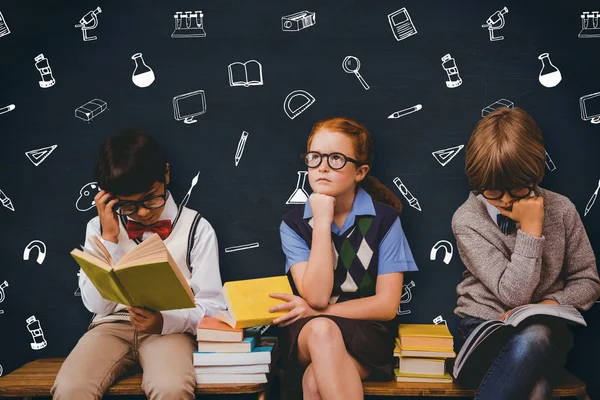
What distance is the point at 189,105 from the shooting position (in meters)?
2.66

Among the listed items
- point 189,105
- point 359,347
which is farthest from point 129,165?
point 359,347

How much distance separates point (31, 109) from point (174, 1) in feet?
2.76

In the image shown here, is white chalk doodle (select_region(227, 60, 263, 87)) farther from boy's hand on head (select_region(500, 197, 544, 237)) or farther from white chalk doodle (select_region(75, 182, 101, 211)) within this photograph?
boy's hand on head (select_region(500, 197, 544, 237))

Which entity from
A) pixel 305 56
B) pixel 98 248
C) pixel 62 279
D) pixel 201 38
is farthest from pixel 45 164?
pixel 305 56

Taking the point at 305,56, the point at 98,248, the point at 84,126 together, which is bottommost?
the point at 98,248

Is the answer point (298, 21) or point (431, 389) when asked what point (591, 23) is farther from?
point (431, 389)

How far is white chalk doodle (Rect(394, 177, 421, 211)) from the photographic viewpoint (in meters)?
2.63

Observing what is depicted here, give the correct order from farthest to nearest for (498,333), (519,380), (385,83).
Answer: (385,83), (498,333), (519,380)

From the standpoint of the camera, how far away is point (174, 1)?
2.63 m

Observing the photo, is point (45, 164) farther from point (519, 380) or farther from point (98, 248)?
point (519, 380)

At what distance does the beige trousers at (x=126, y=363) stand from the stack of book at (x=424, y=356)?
0.83 meters

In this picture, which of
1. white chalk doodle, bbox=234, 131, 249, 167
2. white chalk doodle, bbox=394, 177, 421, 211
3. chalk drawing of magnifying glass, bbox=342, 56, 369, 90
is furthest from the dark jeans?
white chalk doodle, bbox=234, 131, 249, 167

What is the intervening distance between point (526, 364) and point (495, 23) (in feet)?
4.83

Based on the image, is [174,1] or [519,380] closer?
[519,380]
